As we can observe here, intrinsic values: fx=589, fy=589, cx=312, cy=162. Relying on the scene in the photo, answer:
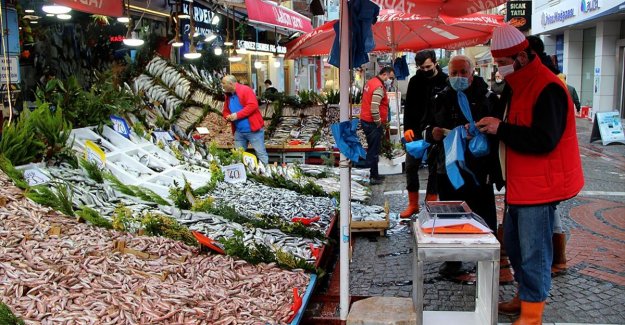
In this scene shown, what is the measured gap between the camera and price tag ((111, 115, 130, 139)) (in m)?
8.39

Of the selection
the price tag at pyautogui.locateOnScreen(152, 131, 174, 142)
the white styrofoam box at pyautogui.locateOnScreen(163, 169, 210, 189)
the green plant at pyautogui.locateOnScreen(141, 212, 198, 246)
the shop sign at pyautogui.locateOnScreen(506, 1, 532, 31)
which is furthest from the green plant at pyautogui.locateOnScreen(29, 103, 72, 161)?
the shop sign at pyautogui.locateOnScreen(506, 1, 532, 31)

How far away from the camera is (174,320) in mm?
3846

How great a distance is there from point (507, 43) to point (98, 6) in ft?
17.4

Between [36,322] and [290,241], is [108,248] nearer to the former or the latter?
[36,322]

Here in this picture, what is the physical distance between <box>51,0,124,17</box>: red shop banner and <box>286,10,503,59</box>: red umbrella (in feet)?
9.75

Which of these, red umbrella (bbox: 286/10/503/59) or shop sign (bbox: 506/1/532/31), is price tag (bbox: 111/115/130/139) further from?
shop sign (bbox: 506/1/532/31)

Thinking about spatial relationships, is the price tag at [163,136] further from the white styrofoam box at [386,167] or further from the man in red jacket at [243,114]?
the white styrofoam box at [386,167]

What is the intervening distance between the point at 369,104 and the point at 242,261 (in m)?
6.14

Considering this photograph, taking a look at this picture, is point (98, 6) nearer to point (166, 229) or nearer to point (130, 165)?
point (130, 165)

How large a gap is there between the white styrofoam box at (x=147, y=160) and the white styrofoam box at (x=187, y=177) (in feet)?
0.68

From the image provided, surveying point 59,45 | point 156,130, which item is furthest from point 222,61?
point 156,130

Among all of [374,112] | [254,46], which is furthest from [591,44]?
[374,112]

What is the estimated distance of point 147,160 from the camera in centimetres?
805

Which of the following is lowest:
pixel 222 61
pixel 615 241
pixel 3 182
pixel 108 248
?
pixel 615 241
